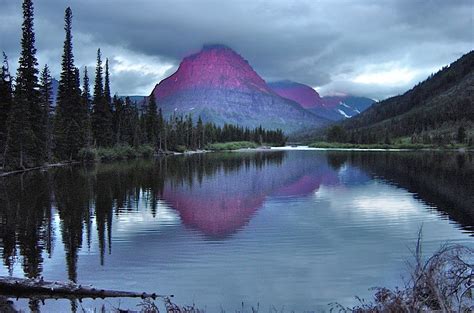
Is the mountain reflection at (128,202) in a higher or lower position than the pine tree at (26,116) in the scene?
lower

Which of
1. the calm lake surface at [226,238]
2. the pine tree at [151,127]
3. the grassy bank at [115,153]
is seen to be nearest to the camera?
the calm lake surface at [226,238]

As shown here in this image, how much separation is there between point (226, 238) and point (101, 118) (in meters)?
94.5

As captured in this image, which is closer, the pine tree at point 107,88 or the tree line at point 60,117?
the tree line at point 60,117

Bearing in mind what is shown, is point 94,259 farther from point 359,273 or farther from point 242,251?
point 359,273

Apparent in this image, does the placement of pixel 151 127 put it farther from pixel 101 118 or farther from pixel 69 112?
pixel 69 112

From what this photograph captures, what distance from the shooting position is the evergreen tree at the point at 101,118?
114 m

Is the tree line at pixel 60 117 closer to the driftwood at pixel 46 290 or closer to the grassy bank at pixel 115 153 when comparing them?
the grassy bank at pixel 115 153

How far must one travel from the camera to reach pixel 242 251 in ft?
77.7

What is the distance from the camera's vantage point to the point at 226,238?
88.5 feet

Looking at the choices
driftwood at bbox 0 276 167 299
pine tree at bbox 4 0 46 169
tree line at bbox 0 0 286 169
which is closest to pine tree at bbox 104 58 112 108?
tree line at bbox 0 0 286 169

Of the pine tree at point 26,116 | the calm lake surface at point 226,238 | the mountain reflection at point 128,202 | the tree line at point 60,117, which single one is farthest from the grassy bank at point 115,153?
the calm lake surface at point 226,238

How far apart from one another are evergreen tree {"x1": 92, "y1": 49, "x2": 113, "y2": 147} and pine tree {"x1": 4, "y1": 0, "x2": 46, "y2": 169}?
94.5 ft

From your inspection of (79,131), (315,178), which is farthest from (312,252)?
(79,131)

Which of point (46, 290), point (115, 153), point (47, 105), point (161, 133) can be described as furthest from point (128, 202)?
point (161, 133)
